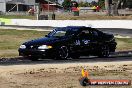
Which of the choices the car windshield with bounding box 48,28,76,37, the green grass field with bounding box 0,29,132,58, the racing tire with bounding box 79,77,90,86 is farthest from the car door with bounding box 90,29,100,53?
the racing tire with bounding box 79,77,90,86

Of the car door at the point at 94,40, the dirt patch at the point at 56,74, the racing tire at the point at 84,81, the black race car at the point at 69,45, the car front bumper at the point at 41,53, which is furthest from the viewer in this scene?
the car door at the point at 94,40

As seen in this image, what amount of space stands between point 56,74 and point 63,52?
403 cm

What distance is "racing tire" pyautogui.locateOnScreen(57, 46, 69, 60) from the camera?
56.8 feet

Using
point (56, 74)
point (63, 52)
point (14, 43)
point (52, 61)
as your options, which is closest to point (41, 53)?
point (52, 61)

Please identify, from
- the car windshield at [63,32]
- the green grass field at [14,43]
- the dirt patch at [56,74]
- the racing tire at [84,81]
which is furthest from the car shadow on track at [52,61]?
the racing tire at [84,81]

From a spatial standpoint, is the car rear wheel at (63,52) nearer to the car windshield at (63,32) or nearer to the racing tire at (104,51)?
the car windshield at (63,32)

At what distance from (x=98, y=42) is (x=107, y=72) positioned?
4883mm

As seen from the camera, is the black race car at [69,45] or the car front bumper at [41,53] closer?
the car front bumper at [41,53]

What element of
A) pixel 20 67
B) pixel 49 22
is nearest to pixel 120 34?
pixel 49 22

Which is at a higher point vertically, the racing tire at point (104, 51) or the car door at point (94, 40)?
the car door at point (94, 40)

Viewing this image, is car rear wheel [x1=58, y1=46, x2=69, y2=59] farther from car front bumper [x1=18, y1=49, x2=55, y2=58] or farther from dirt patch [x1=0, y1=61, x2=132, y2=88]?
dirt patch [x1=0, y1=61, x2=132, y2=88]

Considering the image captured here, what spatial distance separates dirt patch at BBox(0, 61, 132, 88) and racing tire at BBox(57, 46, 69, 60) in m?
1.36

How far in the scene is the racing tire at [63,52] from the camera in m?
17.3

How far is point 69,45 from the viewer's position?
1766cm
